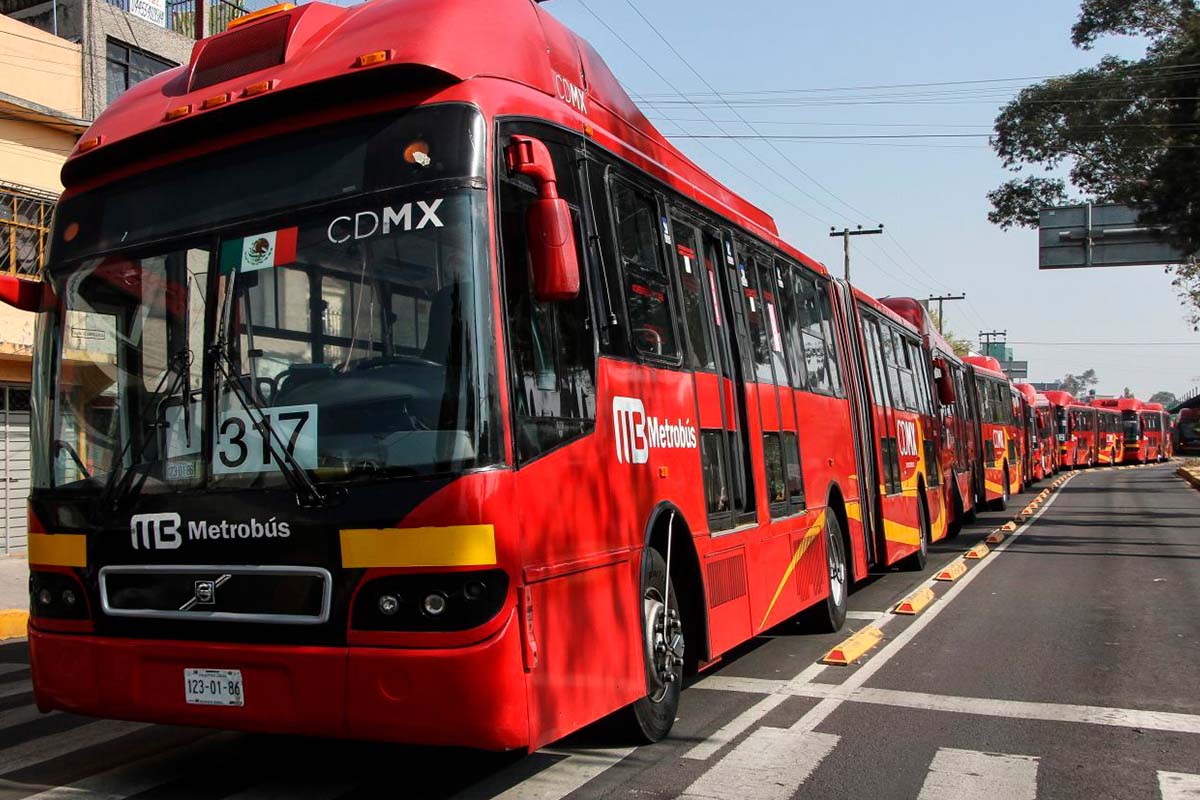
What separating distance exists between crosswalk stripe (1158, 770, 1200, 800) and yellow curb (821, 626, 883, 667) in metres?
2.98

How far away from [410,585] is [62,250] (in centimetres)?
267

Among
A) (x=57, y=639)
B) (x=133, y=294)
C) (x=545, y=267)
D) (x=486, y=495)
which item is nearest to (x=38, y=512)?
(x=57, y=639)

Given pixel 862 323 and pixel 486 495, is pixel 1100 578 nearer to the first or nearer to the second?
pixel 862 323

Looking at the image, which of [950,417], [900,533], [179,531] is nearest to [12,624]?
[179,531]

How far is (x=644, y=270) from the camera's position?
6.53m

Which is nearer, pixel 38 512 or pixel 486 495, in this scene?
pixel 486 495

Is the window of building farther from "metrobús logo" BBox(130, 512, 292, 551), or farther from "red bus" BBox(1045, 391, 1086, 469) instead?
"red bus" BBox(1045, 391, 1086, 469)

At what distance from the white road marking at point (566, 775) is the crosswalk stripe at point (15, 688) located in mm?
4355

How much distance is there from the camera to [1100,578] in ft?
45.8

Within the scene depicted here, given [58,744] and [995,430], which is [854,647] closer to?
[58,744]

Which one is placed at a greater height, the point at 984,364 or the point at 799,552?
the point at 984,364

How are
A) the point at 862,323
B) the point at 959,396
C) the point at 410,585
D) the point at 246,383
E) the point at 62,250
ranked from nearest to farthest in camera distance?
the point at 410,585
the point at 246,383
the point at 62,250
the point at 862,323
the point at 959,396

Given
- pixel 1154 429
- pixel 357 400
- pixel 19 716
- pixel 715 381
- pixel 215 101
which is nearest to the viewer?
pixel 357 400

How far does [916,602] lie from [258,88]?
28.5ft
